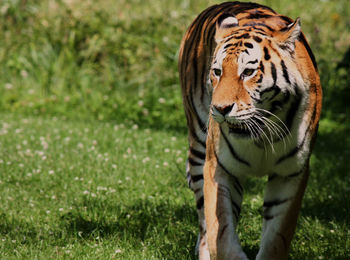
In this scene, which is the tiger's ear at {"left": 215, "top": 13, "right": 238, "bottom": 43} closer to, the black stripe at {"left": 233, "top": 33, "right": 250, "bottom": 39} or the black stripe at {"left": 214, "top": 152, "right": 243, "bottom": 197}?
the black stripe at {"left": 233, "top": 33, "right": 250, "bottom": 39}

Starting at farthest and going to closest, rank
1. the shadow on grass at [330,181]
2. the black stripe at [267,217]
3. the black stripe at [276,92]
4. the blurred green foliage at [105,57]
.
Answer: the blurred green foliage at [105,57]
the shadow on grass at [330,181]
the black stripe at [267,217]
the black stripe at [276,92]

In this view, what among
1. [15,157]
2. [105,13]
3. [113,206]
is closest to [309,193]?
[113,206]

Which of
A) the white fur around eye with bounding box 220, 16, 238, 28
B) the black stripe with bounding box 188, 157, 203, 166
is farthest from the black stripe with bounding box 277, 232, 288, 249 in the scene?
the white fur around eye with bounding box 220, 16, 238, 28

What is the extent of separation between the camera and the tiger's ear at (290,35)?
3.03m

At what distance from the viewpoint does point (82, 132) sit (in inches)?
302

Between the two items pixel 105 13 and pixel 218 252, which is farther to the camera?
pixel 105 13

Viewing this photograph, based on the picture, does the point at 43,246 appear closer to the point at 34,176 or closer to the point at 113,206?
the point at 113,206

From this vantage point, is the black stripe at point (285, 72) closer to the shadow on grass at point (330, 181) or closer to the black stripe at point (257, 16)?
the black stripe at point (257, 16)

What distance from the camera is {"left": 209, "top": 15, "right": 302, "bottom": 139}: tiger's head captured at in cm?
295

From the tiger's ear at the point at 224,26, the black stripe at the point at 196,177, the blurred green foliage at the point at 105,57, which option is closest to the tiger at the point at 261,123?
the tiger's ear at the point at 224,26

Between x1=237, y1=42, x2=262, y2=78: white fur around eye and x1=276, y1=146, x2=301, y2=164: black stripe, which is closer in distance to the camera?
x1=237, y1=42, x2=262, y2=78: white fur around eye

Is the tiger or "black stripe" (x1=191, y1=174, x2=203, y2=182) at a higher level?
the tiger

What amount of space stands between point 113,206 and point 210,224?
1702mm

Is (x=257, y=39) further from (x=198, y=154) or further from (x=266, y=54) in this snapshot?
(x=198, y=154)
